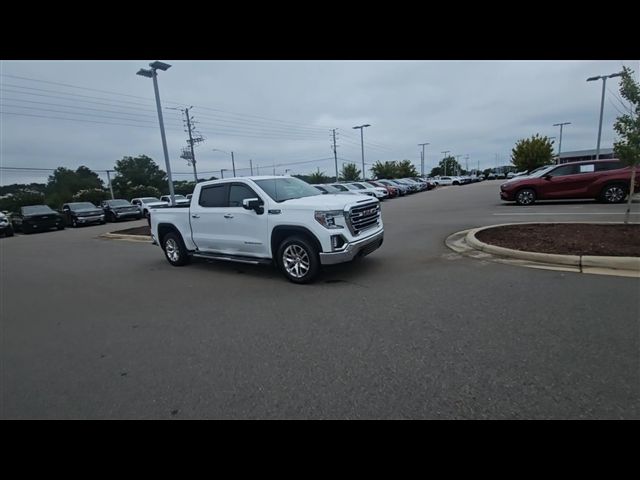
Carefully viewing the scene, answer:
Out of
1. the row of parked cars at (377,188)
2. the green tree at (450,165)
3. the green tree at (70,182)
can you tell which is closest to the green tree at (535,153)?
the row of parked cars at (377,188)

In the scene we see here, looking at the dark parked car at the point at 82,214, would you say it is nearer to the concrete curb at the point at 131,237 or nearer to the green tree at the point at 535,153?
the concrete curb at the point at 131,237

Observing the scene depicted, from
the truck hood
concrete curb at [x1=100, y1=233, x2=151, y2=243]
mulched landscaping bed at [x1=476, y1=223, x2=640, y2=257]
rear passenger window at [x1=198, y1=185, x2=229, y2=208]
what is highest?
rear passenger window at [x1=198, y1=185, x2=229, y2=208]

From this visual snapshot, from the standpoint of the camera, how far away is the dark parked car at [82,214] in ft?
69.2

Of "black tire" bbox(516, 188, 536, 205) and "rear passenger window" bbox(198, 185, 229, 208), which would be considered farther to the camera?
"black tire" bbox(516, 188, 536, 205)

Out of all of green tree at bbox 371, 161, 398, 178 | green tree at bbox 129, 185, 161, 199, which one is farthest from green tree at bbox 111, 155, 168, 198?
green tree at bbox 371, 161, 398, 178

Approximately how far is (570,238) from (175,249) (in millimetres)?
8508

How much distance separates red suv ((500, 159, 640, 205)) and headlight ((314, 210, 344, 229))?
12.3 metres

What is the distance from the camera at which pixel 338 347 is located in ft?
11.1

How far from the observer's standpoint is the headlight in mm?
5207

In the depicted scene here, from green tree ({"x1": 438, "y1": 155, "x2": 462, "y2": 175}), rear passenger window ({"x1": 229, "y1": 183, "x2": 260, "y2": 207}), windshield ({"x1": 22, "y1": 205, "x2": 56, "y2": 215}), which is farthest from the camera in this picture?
green tree ({"x1": 438, "y1": 155, "x2": 462, "y2": 175})

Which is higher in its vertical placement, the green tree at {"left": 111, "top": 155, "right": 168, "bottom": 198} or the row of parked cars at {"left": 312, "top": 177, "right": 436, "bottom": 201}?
the green tree at {"left": 111, "top": 155, "right": 168, "bottom": 198}

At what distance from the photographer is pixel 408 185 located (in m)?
32.6

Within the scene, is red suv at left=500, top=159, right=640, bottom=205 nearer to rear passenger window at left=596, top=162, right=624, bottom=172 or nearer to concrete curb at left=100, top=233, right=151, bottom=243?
rear passenger window at left=596, top=162, right=624, bottom=172
